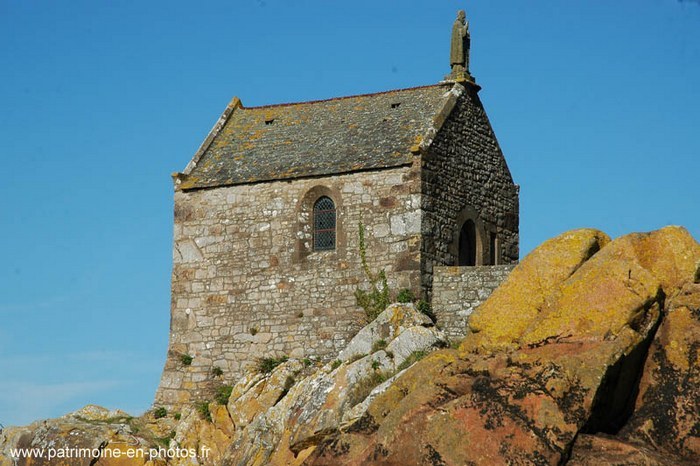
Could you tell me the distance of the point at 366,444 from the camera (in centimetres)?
2506

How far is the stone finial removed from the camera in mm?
39125

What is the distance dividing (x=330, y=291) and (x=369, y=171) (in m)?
3.43

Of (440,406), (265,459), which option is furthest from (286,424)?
(440,406)

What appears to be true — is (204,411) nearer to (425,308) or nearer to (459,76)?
(425,308)

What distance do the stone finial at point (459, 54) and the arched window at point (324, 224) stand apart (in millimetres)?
5467

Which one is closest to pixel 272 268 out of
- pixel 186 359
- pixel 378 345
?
pixel 186 359

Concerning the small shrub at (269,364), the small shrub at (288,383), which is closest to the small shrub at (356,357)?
the small shrub at (288,383)

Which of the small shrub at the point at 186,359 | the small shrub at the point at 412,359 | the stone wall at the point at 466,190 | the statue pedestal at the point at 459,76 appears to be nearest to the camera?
the small shrub at the point at 412,359

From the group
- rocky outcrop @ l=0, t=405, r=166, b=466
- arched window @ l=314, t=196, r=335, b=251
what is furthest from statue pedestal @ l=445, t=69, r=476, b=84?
rocky outcrop @ l=0, t=405, r=166, b=466

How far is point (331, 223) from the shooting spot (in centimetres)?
3706

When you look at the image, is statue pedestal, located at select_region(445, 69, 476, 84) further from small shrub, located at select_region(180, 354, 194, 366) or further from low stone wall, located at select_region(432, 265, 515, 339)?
small shrub, located at select_region(180, 354, 194, 366)

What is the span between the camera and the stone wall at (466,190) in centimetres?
3619

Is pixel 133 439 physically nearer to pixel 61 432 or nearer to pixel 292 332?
pixel 61 432

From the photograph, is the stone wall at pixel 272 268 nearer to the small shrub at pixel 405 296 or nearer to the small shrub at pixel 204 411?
the small shrub at pixel 405 296
